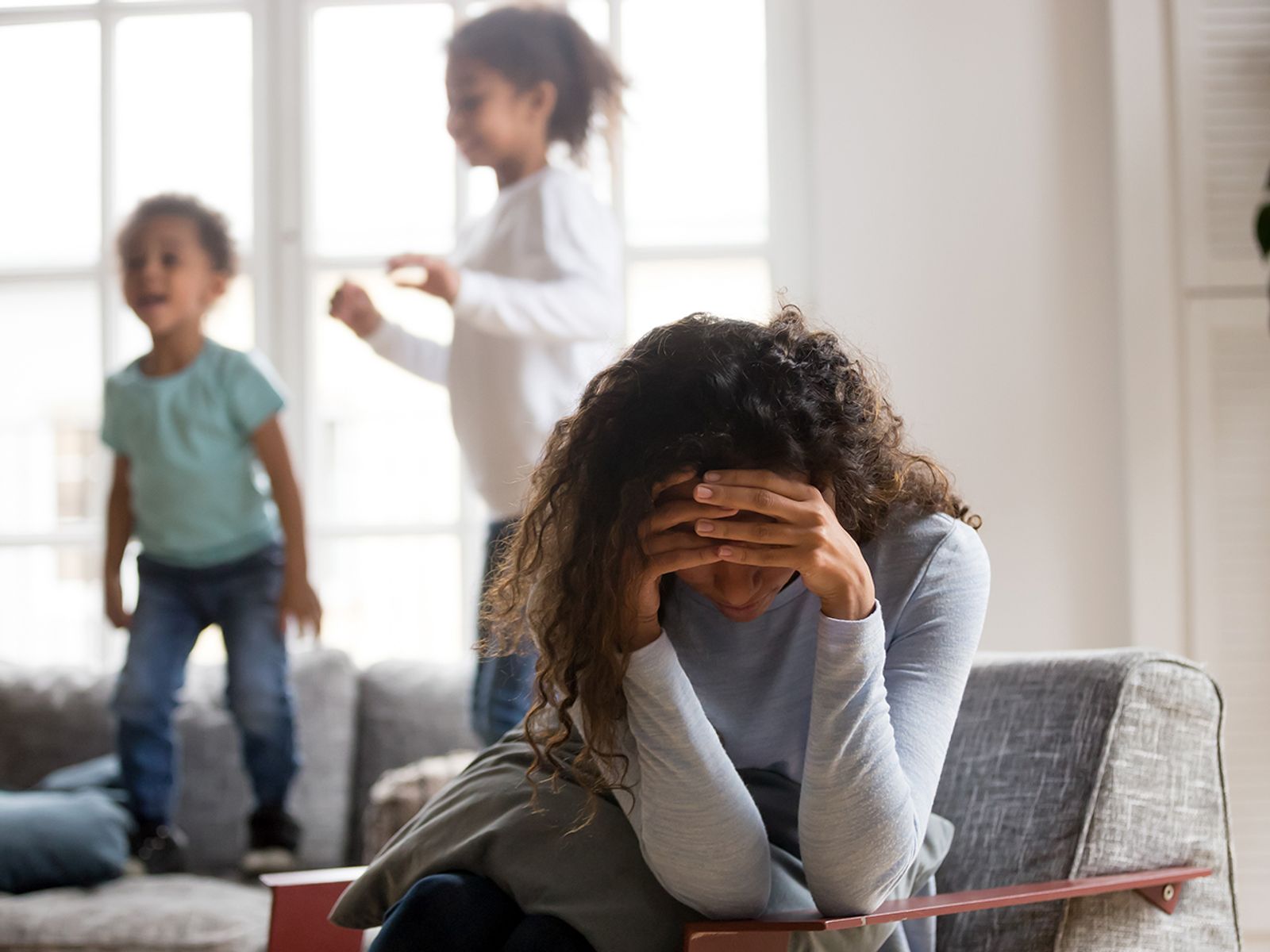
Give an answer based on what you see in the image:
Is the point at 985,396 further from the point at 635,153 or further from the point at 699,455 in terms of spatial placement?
the point at 699,455

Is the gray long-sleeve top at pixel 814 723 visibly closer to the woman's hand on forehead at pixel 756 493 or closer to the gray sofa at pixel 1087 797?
the woman's hand on forehead at pixel 756 493

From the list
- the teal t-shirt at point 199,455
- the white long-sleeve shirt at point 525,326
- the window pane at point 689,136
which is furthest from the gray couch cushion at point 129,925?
the window pane at point 689,136

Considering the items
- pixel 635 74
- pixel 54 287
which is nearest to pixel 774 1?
pixel 635 74

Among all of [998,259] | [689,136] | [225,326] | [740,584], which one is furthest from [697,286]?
[740,584]

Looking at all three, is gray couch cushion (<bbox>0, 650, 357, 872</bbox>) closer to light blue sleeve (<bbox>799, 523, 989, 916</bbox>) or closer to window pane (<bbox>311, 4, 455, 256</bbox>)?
window pane (<bbox>311, 4, 455, 256</bbox>)

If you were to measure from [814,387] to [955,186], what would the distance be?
1.85 metres

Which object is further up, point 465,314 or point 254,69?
point 254,69

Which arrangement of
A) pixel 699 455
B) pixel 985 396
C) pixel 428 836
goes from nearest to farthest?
pixel 699 455 < pixel 428 836 < pixel 985 396

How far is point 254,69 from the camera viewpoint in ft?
10.0

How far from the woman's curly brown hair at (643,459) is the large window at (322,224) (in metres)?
1.82

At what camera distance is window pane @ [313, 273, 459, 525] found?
3.02 metres

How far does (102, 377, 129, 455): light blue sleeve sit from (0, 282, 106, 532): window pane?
1.43 feet

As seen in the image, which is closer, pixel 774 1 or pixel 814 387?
pixel 814 387

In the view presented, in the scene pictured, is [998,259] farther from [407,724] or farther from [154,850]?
[154,850]
